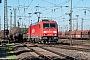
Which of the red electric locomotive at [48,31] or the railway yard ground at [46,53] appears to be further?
the red electric locomotive at [48,31]

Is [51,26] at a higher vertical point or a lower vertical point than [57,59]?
higher

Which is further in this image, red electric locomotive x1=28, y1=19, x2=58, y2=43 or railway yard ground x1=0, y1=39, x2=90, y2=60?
red electric locomotive x1=28, y1=19, x2=58, y2=43

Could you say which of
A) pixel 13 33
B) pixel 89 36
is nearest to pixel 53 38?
pixel 13 33

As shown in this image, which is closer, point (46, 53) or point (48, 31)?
point (46, 53)

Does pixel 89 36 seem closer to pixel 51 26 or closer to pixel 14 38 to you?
pixel 14 38

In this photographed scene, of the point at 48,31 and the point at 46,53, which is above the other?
the point at 48,31

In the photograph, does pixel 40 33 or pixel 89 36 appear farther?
pixel 89 36

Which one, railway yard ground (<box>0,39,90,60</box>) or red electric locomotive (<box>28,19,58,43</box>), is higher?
red electric locomotive (<box>28,19,58,43</box>)

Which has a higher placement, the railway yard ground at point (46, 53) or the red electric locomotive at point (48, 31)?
the red electric locomotive at point (48, 31)

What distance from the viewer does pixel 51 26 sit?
34.0m

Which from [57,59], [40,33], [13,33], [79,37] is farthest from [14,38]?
[57,59]

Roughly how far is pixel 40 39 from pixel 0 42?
7562 millimetres

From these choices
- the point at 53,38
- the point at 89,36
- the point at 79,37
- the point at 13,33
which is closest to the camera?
the point at 53,38

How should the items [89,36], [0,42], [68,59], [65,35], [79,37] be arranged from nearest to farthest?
[68,59] < [0,42] < [89,36] < [79,37] < [65,35]
